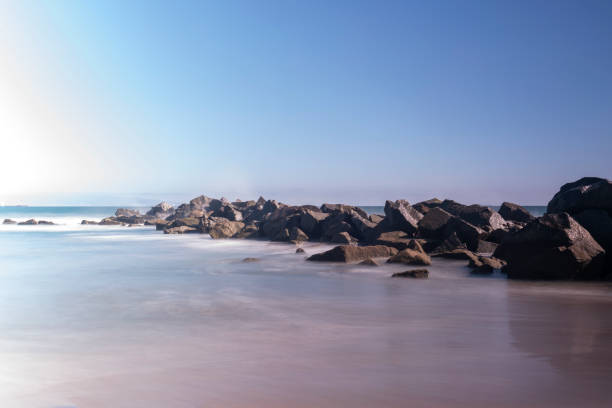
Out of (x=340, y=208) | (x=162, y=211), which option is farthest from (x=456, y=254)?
(x=162, y=211)

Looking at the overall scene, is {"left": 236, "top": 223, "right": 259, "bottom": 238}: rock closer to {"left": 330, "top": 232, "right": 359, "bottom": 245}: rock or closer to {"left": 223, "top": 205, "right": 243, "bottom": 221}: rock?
{"left": 330, "top": 232, "right": 359, "bottom": 245}: rock

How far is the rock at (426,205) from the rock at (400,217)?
2826 mm

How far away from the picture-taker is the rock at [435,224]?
14.3 meters

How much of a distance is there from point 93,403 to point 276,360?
1.57 meters

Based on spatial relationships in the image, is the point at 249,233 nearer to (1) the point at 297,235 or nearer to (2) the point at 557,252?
(1) the point at 297,235

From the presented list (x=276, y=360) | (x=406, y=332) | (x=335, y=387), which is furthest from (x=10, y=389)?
(x=406, y=332)

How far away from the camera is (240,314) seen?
6160mm

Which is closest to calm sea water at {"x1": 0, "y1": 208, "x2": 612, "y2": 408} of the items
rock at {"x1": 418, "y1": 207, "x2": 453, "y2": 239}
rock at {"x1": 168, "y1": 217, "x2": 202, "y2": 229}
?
rock at {"x1": 418, "y1": 207, "x2": 453, "y2": 239}

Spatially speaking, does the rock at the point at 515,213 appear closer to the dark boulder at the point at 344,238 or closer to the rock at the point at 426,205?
the rock at the point at 426,205

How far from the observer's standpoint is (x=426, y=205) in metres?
20.5

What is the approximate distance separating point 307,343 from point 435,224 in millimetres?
10609

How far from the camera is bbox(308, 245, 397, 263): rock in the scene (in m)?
12.1

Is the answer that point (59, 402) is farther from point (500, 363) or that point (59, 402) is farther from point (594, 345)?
point (594, 345)

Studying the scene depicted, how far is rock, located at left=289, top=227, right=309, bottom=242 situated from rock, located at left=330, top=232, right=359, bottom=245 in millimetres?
1622
